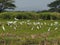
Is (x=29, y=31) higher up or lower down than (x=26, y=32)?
lower down

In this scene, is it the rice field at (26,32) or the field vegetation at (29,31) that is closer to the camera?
the field vegetation at (29,31)

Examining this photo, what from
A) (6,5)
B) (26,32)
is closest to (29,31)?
(26,32)

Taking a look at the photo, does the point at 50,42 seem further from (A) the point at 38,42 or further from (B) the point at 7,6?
(B) the point at 7,6

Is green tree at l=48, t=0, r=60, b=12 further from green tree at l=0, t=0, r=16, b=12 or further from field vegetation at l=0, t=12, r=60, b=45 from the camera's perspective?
field vegetation at l=0, t=12, r=60, b=45

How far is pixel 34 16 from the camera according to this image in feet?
93.4

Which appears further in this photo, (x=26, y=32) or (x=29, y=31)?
(x=29, y=31)

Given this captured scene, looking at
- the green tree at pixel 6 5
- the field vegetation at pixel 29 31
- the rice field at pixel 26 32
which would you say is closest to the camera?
the field vegetation at pixel 29 31

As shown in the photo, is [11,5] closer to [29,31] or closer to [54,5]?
[54,5]

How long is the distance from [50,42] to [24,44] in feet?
2.85

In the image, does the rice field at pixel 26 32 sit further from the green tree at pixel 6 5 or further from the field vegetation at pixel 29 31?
the green tree at pixel 6 5

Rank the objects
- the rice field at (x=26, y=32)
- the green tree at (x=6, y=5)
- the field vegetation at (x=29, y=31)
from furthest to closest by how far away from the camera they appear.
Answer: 1. the green tree at (x=6, y=5)
2. the rice field at (x=26, y=32)
3. the field vegetation at (x=29, y=31)

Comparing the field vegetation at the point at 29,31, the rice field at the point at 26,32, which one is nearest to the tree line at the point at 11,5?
the field vegetation at the point at 29,31

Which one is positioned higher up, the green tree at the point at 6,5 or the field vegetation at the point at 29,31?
the field vegetation at the point at 29,31

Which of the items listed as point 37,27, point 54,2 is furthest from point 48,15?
point 54,2
